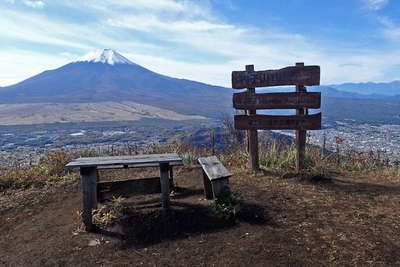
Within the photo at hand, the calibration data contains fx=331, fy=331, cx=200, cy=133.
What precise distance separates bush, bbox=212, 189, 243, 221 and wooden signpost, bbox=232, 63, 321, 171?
94.4 inches

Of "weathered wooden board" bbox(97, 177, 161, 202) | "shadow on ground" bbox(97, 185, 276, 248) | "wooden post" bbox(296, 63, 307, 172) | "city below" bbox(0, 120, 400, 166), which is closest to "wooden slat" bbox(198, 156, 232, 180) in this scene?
"shadow on ground" bbox(97, 185, 276, 248)

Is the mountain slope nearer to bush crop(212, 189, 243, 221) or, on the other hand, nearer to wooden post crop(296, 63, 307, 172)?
wooden post crop(296, 63, 307, 172)

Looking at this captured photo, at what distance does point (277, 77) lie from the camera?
6312mm

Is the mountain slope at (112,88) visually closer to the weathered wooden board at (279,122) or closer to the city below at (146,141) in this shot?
the city below at (146,141)

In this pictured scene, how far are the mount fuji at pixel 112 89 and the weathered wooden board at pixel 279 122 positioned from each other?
238 ft

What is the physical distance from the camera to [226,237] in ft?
12.0

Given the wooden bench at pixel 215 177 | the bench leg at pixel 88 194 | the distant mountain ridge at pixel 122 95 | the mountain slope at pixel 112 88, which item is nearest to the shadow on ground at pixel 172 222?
the bench leg at pixel 88 194

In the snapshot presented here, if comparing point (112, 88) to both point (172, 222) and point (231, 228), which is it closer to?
point (172, 222)

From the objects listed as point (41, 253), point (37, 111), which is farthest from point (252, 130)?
point (37, 111)

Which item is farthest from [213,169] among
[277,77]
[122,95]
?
[122,95]

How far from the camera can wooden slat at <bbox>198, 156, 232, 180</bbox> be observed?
4.46 metres

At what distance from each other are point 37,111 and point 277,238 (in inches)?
3021

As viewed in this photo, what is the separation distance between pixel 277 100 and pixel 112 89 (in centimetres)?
11728

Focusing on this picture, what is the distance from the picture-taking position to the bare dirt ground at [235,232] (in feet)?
10.7
